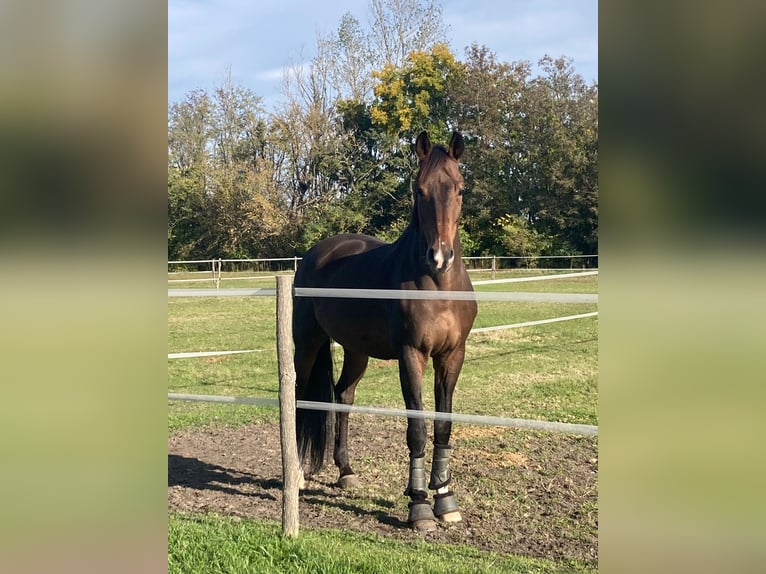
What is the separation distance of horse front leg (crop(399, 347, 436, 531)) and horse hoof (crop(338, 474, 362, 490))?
0.61 meters

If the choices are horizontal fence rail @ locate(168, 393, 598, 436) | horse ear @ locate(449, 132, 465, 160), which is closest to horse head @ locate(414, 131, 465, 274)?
horse ear @ locate(449, 132, 465, 160)

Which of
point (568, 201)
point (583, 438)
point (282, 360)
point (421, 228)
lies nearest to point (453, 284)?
point (421, 228)

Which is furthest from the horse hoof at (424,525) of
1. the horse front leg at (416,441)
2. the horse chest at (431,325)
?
the horse chest at (431,325)

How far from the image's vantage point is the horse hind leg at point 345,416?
3.70 meters

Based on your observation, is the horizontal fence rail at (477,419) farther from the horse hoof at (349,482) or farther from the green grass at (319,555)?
the horse hoof at (349,482)

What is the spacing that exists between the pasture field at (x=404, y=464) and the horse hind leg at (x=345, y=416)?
137 mm

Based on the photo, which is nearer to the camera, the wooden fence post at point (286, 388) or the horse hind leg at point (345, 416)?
the wooden fence post at point (286, 388)

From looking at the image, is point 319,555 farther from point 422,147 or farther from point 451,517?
point 422,147

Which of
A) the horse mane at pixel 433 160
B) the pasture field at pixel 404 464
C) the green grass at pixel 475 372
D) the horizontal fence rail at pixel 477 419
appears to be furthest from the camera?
the green grass at pixel 475 372

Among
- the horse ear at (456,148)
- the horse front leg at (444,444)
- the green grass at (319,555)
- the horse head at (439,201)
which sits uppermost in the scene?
the horse ear at (456,148)

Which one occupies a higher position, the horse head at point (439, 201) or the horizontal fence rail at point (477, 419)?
the horse head at point (439, 201)

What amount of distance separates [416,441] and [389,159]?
1584cm
